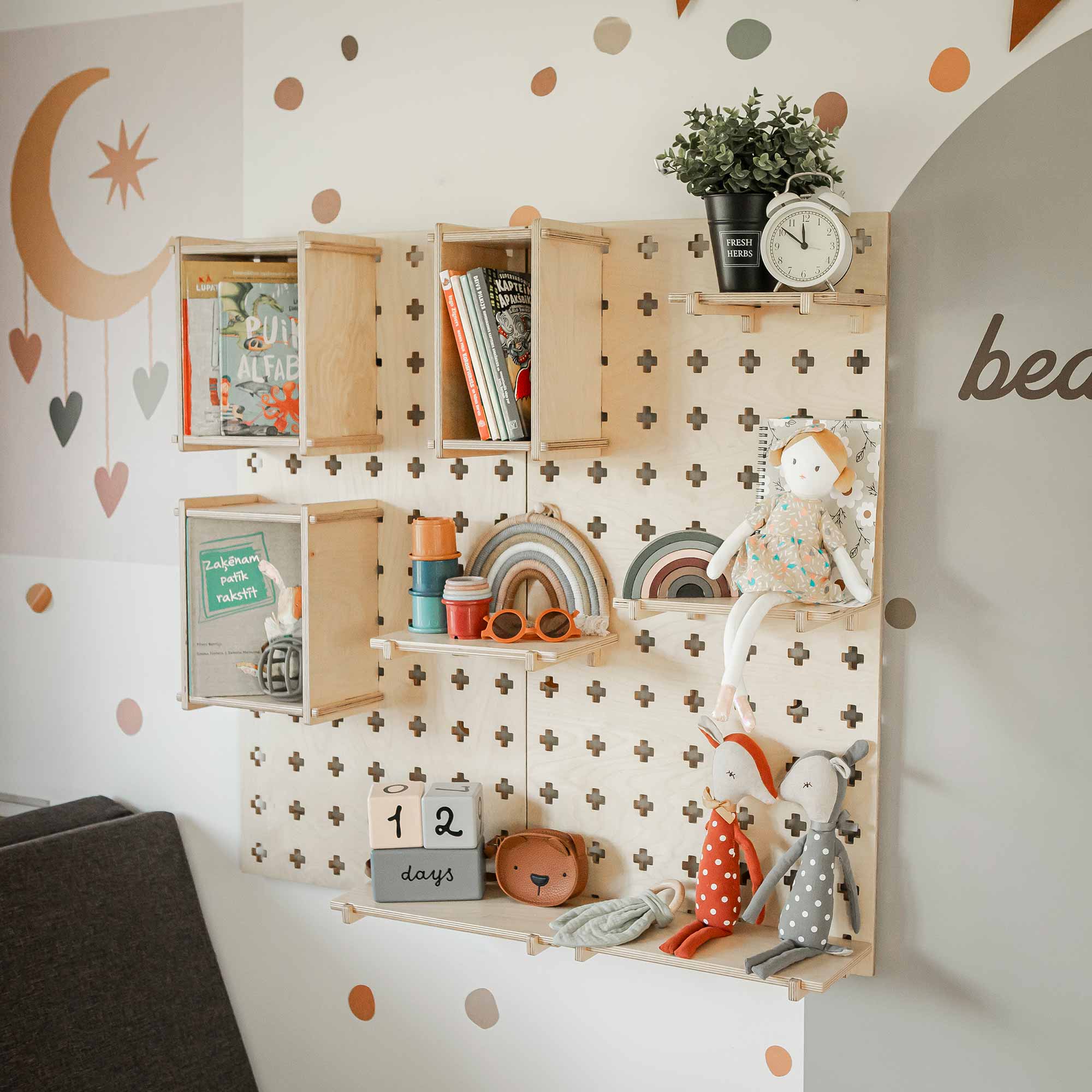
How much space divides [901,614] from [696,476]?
Answer: 36cm

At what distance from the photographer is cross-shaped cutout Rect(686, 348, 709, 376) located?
1.75 metres

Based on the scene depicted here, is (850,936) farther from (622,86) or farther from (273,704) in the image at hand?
(622,86)

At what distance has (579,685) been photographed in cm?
188

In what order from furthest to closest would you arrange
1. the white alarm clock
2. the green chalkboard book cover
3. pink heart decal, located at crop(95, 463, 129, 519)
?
pink heart decal, located at crop(95, 463, 129, 519), the green chalkboard book cover, the white alarm clock

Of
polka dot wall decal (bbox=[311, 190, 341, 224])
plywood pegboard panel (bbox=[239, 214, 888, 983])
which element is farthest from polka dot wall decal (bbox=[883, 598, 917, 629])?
polka dot wall decal (bbox=[311, 190, 341, 224])

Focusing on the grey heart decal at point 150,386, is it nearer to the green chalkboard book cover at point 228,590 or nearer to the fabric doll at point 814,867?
the green chalkboard book cover at point 228,590

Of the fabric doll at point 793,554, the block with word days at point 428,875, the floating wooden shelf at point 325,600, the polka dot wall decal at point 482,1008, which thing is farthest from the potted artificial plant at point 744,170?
the polka dot wall decal at point 482,1008

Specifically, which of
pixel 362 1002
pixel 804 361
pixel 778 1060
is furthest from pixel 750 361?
pixel 362 1002

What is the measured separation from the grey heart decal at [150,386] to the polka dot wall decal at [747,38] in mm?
1160

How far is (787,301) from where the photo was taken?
1545 millimetres

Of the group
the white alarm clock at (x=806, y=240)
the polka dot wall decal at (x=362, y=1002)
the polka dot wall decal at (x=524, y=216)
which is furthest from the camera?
the polka dot wall decal at (x=362, y=1002)

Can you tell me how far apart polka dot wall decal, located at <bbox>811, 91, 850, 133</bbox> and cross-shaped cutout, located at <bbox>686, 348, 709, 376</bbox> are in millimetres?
358

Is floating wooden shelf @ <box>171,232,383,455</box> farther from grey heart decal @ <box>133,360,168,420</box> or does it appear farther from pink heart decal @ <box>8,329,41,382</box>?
pink heart decal @ <box>8,329,41,382</box>

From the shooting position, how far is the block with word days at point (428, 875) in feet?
6.12
